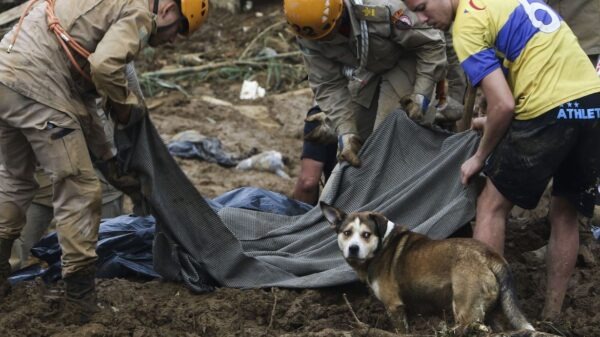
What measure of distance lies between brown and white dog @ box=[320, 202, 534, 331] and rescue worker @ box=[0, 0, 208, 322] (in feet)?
4.47

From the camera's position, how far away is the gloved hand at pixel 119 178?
611 cm

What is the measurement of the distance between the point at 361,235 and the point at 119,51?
1651 mm

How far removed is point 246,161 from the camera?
11.7 meters

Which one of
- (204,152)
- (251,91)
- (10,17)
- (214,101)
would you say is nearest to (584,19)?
(204,152)

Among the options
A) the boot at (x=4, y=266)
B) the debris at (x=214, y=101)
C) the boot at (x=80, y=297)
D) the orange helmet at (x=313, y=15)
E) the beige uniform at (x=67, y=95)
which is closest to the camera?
the beige uniform at (x=67, y=95)

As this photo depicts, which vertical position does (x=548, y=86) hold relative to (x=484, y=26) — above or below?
below

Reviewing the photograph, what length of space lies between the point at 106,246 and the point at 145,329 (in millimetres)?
1459

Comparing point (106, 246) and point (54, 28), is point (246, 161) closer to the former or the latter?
point (106, 246)

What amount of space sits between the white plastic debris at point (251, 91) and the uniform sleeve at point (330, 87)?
21.4 ft

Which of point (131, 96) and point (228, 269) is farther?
point (228, 269)

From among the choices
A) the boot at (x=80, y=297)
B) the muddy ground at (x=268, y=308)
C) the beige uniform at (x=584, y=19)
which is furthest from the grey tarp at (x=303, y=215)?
the beige uniform at (x=584, y=19)

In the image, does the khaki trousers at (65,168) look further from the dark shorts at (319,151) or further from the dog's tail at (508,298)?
the dark shorts at (319,151)

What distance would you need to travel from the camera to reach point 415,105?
23.2 feet

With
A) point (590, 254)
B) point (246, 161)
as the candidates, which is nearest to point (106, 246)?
point (590, 254)
